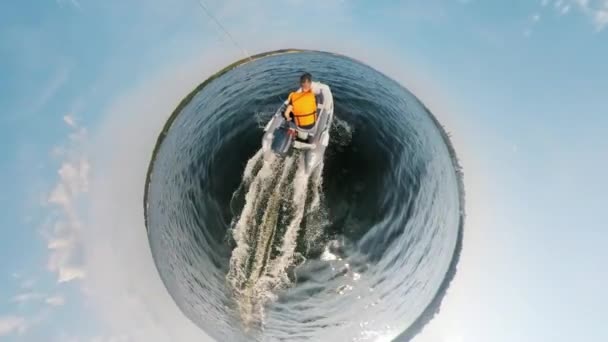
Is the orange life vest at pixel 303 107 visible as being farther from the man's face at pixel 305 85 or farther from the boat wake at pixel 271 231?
the boat wake at pixel 271 231

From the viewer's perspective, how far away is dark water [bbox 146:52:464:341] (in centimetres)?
2317

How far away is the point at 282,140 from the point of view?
67.4ft

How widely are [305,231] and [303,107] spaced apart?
271 inches

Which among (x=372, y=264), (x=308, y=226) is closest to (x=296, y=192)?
(x=308, y=226)

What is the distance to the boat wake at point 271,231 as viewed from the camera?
2309 cm

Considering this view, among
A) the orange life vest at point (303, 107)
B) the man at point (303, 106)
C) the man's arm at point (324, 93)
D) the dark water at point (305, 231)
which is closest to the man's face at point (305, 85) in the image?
the man at point (303, 106)

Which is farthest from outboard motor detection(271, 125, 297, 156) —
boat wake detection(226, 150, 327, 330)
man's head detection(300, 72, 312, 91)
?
boat wake detection(226, 150, 327, 330)

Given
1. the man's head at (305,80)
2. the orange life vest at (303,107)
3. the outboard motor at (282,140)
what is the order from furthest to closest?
1. the outboard motor at (282,140)
2. the orange life vest at (303,107)
3. the man's head at (305,80)

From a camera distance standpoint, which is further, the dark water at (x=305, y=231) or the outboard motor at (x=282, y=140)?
the dark water at (x=305, y=231)

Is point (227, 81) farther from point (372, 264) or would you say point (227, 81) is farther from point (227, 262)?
point (372, 264)

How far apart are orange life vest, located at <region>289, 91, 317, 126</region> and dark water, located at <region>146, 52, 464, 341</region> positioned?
3726mm

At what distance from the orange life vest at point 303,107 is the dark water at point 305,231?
147 inches

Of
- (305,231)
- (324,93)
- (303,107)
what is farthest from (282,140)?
(305,231)

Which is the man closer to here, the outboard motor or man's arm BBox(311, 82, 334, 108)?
the outboard motor
